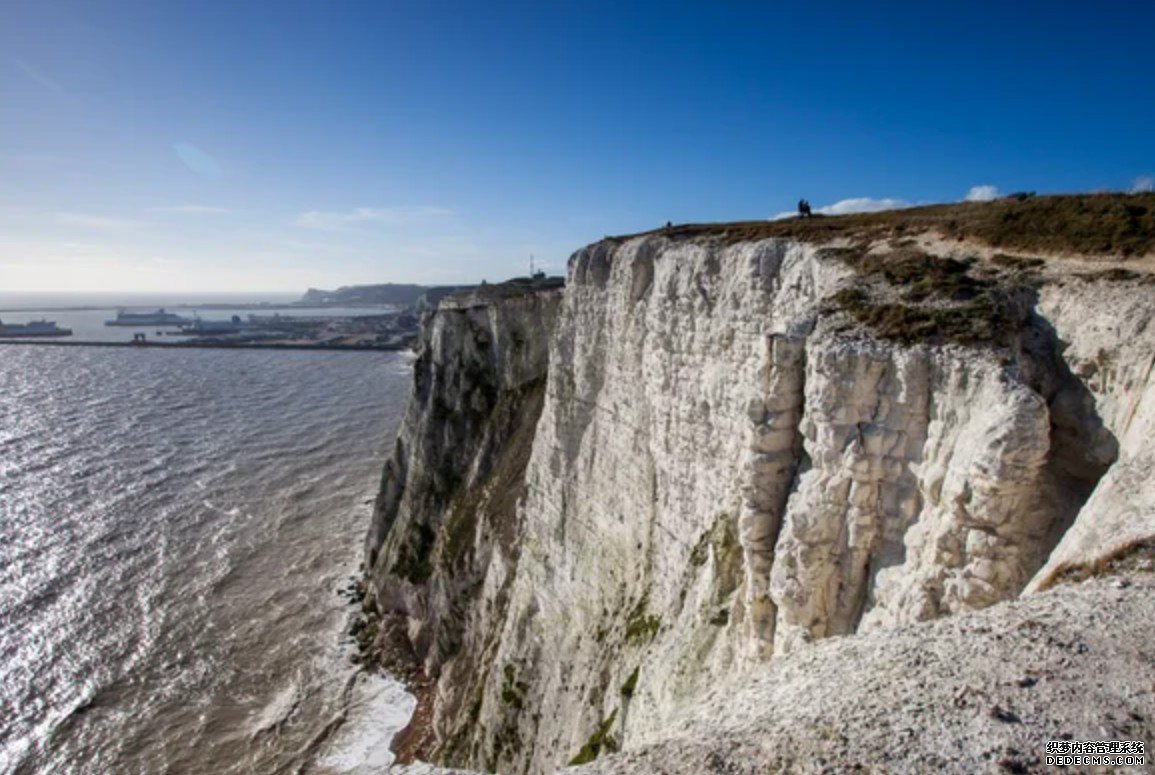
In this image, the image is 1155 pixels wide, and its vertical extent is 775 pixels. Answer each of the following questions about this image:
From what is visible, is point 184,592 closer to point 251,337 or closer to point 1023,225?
point 1023,225

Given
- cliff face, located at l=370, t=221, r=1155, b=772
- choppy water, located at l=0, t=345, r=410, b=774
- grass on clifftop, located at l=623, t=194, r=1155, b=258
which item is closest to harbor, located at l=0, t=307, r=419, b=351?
→ choppy water, located at l=0, t=345, r=410, b=774

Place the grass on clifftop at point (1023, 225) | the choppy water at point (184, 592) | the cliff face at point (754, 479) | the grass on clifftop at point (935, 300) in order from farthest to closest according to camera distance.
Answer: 1. the choppy water at point (184, 592)
2. the grass on clifftop at point (1023, 225)
3. the grass on clifftop at point (935, 300)
4. the cliff face at point (754, 479)

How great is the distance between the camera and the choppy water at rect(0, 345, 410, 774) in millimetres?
30203

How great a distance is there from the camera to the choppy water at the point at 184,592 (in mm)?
30203

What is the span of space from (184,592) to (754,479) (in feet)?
134

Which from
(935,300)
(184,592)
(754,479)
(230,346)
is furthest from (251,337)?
(935,300)

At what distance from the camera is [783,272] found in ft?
56.2

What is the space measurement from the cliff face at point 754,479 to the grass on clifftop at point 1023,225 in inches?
51.9

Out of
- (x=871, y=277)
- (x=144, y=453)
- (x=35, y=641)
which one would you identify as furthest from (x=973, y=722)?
(x=144, y=453)

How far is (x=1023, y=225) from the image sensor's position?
14945 millimetres

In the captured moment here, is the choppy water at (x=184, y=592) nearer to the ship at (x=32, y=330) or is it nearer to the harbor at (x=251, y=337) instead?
the harbor at (x=251, y=337)

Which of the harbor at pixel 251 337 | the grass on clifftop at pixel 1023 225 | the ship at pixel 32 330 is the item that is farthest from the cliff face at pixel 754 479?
the ship at pixel 32 330

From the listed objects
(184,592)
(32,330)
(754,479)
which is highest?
(32,330)

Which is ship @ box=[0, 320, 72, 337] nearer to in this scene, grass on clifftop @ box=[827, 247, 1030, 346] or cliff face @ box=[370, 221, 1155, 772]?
cliff face @ box=[370, 221, 1155, 772]
